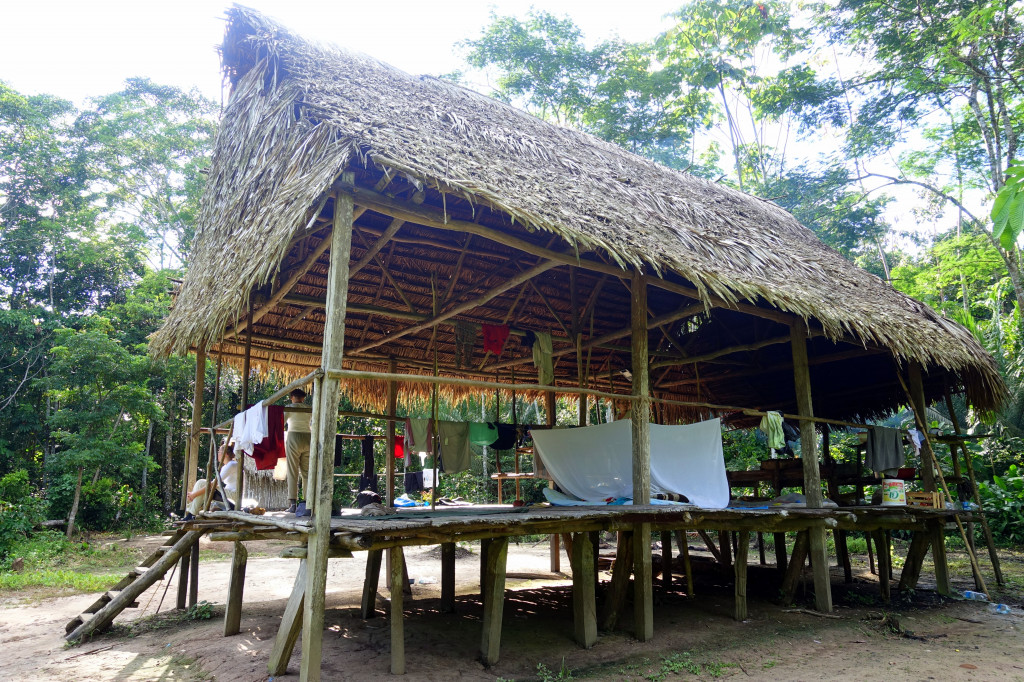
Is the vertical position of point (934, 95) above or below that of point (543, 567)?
above

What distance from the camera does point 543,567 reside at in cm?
1084

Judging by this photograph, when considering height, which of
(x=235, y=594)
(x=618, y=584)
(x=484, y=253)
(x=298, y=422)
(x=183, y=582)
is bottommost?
(x=183, y=582)

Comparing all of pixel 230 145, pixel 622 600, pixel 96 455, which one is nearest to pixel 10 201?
pixel 96 455

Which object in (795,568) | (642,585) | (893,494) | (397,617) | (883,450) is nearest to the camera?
(397,617)

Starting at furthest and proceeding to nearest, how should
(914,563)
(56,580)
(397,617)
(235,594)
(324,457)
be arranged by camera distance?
(56,580), (914,563), (235,594), (397,617), (324,457)

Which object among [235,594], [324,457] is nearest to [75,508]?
[235,594]

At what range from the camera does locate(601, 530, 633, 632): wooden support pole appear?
6.04m

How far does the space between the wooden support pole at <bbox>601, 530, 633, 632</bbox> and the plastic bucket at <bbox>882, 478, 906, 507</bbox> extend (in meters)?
3.43

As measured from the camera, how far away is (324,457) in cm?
414

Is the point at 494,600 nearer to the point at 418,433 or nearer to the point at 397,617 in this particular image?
the point at 397,617

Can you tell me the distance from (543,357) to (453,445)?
1.52 m

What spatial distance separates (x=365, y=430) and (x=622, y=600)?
12.3m

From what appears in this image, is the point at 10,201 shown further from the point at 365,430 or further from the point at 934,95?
the point at 934,95

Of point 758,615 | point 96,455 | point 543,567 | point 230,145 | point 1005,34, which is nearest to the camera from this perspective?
point 758,615
